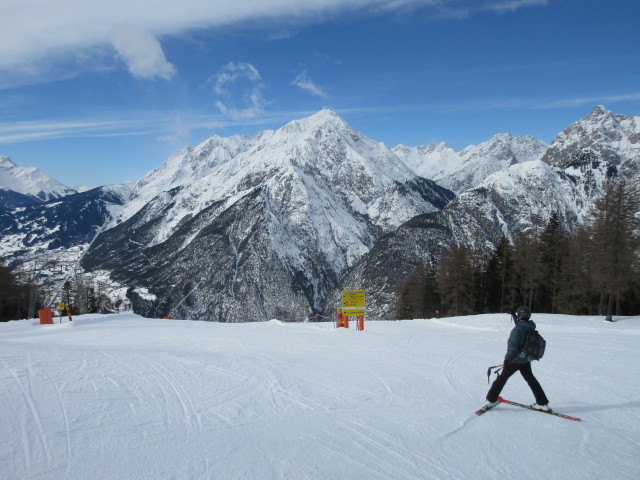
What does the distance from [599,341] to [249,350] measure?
50.2 ft

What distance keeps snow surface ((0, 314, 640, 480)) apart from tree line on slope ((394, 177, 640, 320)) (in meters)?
20.7

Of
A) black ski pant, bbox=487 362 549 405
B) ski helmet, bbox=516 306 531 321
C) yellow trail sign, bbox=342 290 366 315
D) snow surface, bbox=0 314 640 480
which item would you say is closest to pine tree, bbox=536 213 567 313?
yellow trail sign, bbox=342 290 366 315

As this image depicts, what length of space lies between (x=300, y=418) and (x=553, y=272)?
45990 millimetres

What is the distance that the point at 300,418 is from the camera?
7.81 metres

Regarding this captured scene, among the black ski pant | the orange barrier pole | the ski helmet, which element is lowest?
the orange barrier pole

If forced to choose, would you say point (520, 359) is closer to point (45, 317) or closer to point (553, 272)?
point (45, 317)

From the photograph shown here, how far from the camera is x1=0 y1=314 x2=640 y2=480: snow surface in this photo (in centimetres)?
589

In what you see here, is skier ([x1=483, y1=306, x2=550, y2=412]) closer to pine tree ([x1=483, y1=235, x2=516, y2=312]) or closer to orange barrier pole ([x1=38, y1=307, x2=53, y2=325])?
orange barrier pole ([x1=38, y1=307, x2=53, y2=325])

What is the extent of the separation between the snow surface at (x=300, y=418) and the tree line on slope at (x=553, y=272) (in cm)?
2068

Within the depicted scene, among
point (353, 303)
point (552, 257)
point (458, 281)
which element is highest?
point (552, 257)

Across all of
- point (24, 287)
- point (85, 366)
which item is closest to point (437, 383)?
point (85, 366)

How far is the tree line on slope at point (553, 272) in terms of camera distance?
31.1 meters

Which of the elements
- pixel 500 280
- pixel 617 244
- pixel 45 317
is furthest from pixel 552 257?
pixel 45 317

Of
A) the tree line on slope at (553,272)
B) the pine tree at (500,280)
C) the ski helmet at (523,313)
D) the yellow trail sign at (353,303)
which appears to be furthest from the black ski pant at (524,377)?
the pine tree at (500,280)
